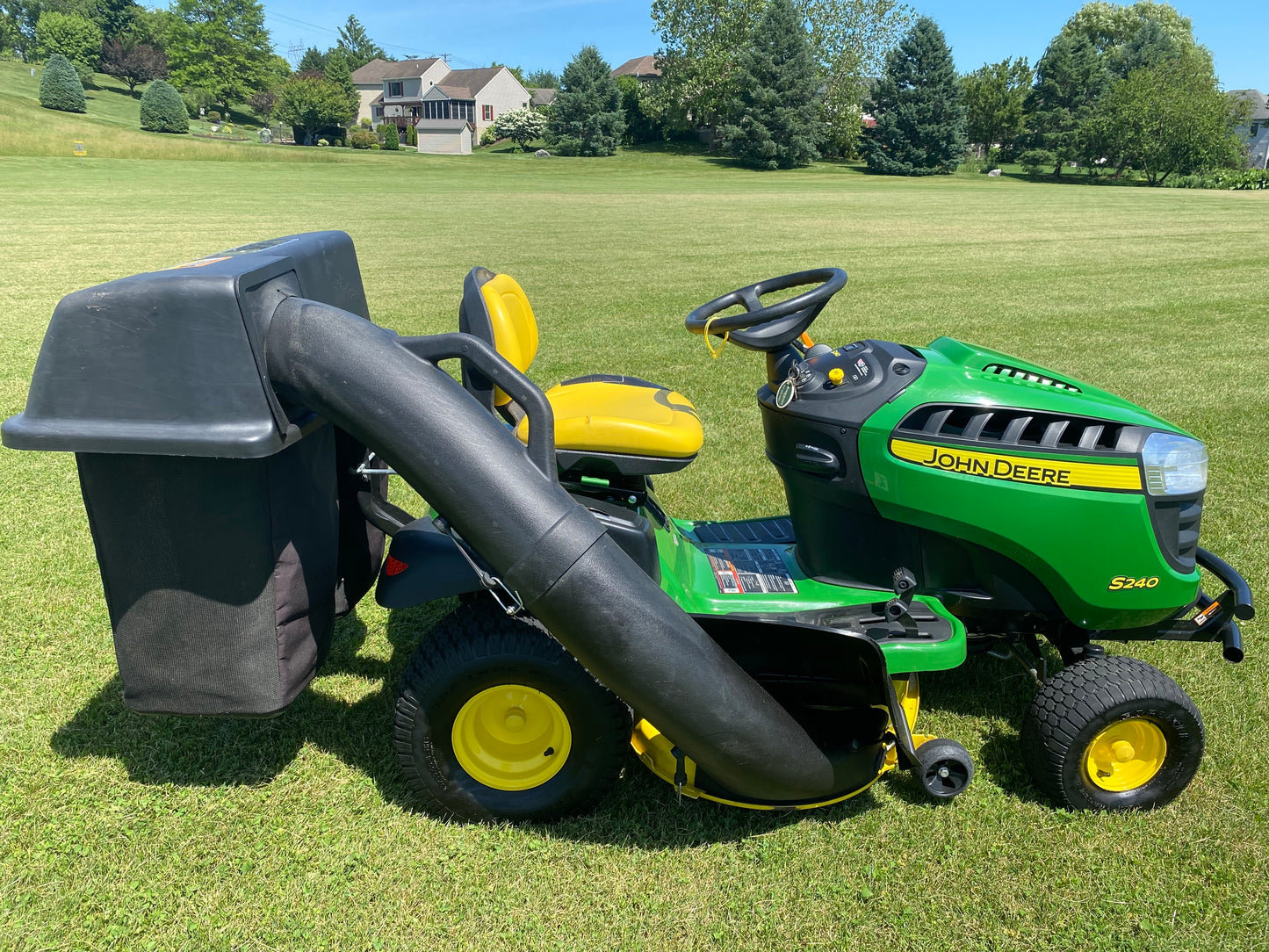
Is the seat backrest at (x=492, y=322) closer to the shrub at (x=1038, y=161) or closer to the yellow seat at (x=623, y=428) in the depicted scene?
the yellow seat at (x=623, y=428)

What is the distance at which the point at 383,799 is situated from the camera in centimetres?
255

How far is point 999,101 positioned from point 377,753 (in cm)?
5900

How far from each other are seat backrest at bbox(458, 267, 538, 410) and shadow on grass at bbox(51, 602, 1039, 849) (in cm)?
113

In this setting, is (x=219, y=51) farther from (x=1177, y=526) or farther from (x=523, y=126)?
(x=1177, y=526)

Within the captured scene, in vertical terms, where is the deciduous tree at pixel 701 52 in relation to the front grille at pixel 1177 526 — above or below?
above

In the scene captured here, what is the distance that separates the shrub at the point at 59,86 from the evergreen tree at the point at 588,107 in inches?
1084

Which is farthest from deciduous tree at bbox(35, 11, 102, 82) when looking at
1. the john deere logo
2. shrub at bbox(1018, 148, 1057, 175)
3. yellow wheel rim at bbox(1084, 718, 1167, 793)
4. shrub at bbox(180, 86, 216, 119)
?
yellow wheel rim at bbox(1084, 718, 1167, 793)

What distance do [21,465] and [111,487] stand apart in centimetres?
373

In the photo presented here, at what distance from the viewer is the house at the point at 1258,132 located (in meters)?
69.8

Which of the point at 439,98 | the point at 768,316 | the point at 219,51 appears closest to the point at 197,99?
the point at 219,51

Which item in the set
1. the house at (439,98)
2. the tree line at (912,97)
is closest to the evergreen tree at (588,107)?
the tree line at (912,97)

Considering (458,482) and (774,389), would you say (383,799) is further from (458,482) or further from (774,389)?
(774,389)

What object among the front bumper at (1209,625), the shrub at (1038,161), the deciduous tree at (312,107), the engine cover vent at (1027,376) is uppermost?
the deciduous tree at (312,107)

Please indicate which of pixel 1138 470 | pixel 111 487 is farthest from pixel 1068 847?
pixel 111 487
